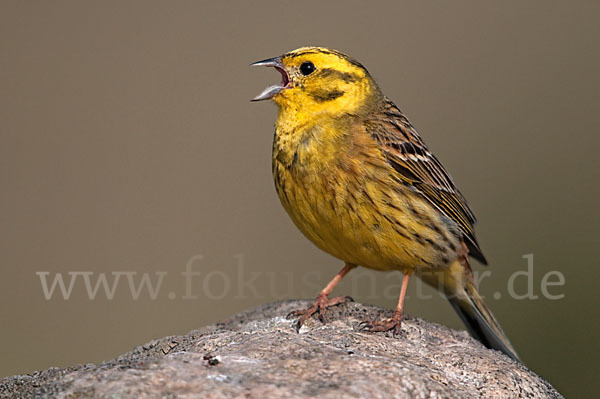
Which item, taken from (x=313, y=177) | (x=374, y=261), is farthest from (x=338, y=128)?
(x=374, y=261)

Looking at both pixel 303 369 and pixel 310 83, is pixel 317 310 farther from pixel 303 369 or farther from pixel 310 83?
pixel 303 369

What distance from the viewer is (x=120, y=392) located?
2604 millimetres

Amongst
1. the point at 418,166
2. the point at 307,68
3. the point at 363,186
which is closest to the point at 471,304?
the point at 418,166

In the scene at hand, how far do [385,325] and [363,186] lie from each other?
2.40 ft

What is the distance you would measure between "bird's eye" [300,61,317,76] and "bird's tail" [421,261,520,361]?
4.61ft

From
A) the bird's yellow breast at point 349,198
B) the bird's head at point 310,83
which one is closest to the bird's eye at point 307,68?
the bird's head at point 310,83

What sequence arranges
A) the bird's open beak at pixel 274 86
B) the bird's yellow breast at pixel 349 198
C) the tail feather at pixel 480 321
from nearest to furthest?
the bird's yellow breast at pixel 349 198 < the bird's open beak at pixel 274 86 < the tail feather at pixel 480 321

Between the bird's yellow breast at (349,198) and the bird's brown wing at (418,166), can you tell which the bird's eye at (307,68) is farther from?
the bird's brown wing at (418,166)

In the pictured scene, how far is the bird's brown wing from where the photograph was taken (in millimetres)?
4562

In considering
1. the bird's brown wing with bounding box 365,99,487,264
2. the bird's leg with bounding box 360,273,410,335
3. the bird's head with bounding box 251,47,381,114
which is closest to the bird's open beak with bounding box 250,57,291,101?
the bird's head with bounding box 251,47,381,114

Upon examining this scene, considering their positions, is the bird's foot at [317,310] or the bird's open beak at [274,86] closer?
the bird's foot at [317,310]

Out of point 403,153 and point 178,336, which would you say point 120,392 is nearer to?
point 178,336

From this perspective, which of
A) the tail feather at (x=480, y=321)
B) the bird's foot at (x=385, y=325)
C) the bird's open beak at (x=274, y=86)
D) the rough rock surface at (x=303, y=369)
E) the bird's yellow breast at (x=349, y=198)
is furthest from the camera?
the tail feather at (x=480, y=321)

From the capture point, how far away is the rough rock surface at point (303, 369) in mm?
2676
